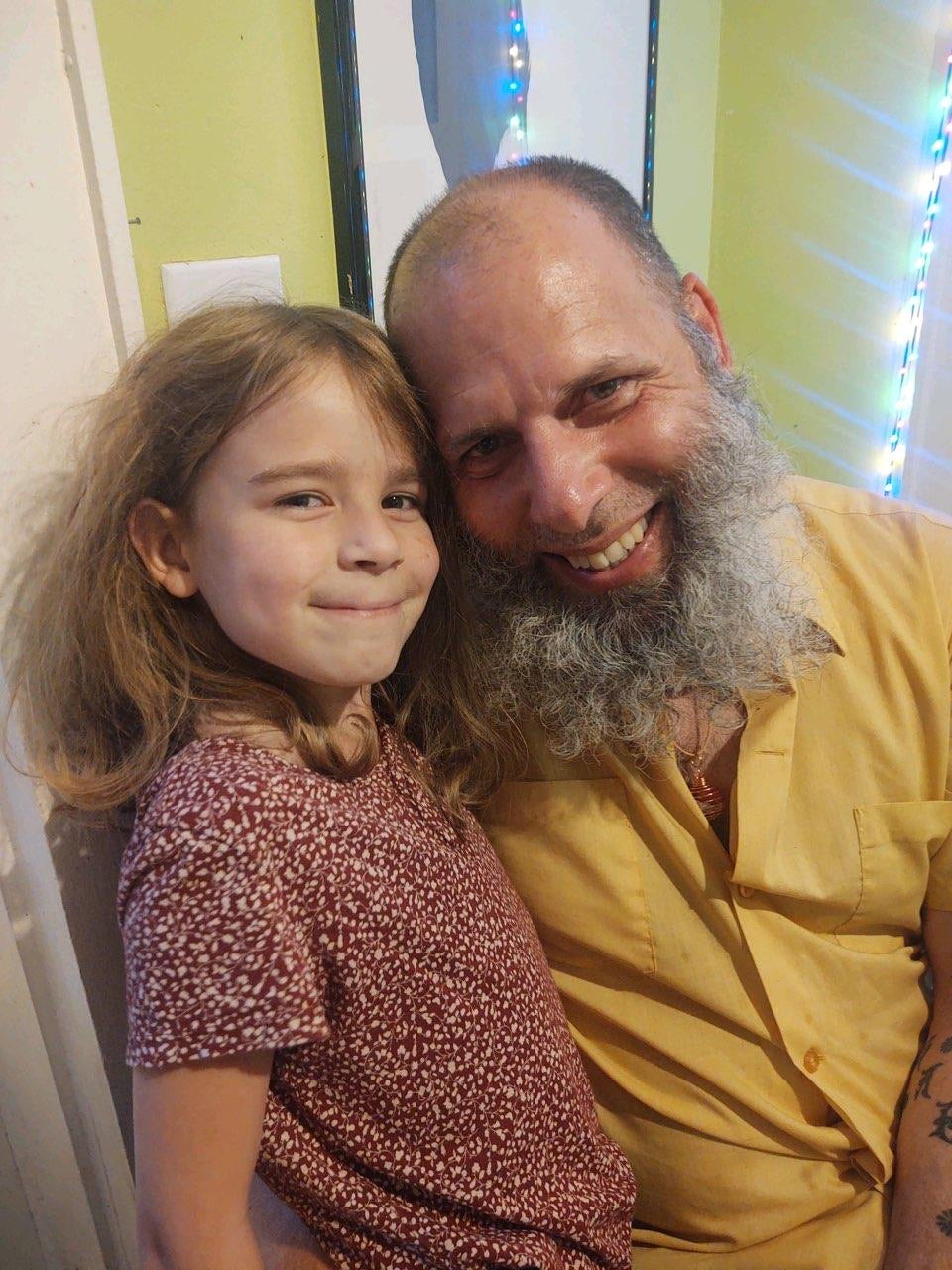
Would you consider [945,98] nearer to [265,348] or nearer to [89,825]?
[265,348]

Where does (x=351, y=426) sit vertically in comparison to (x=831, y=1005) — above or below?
above

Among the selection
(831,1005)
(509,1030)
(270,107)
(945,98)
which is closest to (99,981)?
(509,1030)

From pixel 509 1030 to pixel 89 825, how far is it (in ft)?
1.54

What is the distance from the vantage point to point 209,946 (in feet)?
1.89

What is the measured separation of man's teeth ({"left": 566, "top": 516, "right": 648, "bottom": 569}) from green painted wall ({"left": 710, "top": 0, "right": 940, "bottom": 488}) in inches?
42.0

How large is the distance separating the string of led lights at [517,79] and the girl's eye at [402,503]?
2.28ft

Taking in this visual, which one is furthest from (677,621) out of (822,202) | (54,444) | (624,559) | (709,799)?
(822,202)

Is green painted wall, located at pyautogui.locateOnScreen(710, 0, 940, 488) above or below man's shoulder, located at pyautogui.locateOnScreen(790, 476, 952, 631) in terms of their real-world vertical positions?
above

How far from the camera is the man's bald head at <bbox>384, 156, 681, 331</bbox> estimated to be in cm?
83

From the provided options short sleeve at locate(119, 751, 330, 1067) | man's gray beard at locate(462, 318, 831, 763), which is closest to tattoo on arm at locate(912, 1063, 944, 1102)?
man's gray beard at locate(462, 318, 831, 763)

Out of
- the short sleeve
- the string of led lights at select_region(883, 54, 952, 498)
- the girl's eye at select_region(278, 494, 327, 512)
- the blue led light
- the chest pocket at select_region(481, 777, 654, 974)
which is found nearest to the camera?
the short sleeve

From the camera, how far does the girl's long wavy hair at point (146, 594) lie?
27.9 inches

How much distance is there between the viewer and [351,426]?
0.71m

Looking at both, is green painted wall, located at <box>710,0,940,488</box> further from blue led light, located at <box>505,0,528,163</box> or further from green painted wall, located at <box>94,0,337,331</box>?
green painted wall, located at <box>94,0,337,331</box>
